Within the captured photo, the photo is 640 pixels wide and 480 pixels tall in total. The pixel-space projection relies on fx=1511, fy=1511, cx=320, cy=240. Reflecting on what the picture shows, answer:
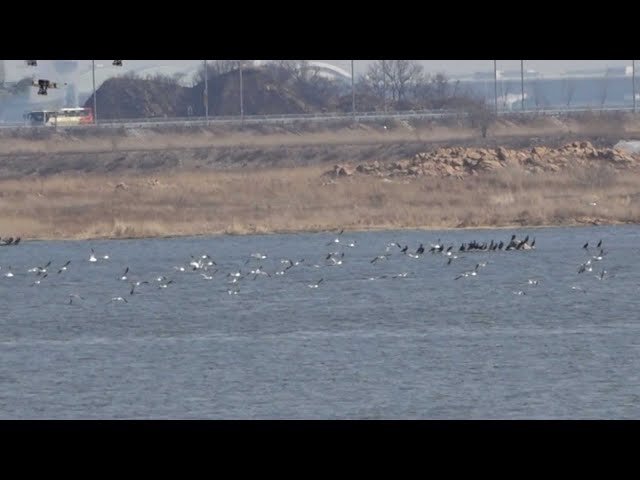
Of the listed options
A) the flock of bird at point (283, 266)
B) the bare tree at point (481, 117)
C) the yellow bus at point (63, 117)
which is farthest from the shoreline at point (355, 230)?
the yellow bus at point (63, 117)

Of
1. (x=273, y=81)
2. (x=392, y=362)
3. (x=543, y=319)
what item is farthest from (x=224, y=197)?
(x=273, y=81)

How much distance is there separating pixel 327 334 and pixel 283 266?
49.6 feet

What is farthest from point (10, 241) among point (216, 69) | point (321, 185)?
point (216, 69)

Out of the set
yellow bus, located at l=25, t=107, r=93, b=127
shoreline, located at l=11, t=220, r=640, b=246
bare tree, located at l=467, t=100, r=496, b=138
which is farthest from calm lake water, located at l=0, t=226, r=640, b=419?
yellow bus, located at l=25, t=107, r=93, b=127

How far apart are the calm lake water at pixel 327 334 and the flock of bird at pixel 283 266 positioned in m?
0.17

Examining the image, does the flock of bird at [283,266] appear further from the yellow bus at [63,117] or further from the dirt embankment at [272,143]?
the yellow bus at [63,117]

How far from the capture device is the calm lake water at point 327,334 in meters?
22.7

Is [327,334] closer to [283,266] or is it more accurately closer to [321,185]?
[283,266]

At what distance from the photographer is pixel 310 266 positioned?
47469mm

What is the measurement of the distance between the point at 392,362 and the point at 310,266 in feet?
A: 66.2

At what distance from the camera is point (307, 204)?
213 feet

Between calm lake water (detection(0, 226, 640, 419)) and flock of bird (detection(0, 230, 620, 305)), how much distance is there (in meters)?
0.17
